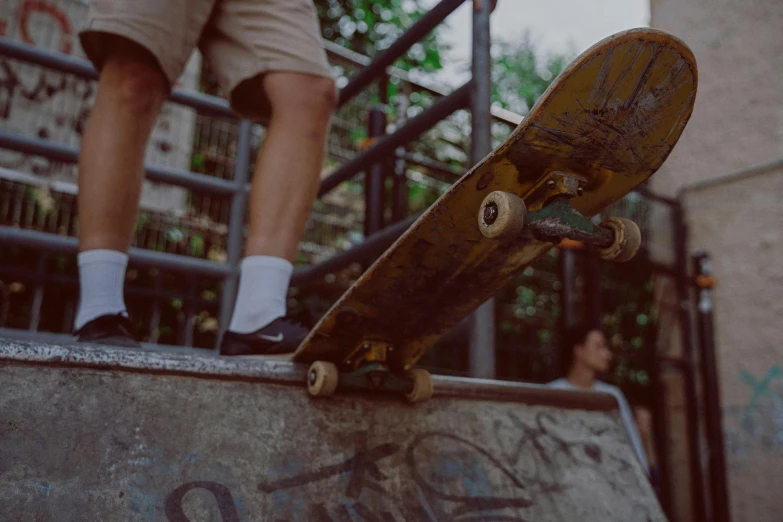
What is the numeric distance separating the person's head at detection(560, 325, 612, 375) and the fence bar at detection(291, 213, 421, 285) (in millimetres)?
1699

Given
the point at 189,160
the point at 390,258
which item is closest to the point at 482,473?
the point at 390,258

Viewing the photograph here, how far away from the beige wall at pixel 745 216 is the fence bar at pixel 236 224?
4169 mm

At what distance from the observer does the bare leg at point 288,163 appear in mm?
1239

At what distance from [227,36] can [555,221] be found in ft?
3.03

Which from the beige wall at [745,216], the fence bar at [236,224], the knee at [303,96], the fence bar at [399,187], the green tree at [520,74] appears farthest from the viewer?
the green tree at [520,74]

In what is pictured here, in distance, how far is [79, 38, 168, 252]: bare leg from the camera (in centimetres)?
117

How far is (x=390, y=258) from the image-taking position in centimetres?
94

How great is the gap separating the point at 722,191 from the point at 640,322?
152 cm

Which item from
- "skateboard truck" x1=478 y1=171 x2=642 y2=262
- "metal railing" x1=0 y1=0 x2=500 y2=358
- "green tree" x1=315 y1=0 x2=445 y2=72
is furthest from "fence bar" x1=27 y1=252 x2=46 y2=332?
"green tree" x1=315 y1=0 x2=445 y2=72

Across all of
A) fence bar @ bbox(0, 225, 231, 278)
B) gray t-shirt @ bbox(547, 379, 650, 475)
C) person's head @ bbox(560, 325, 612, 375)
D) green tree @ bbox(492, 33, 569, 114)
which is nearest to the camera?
gray t-shirt @ bbox(547, 379, 650, 475)

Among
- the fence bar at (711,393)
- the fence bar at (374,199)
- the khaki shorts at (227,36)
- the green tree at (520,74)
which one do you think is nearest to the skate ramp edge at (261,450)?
the khaki shorts at (227,36)

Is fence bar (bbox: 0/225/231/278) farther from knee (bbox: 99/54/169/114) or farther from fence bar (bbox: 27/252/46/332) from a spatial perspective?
knee (bbox: 99/54/169/114)

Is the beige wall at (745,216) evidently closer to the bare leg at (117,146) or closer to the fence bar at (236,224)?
the fence bar at (236,224)

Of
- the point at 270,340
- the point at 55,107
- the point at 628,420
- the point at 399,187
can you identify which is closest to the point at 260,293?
the point at 270,340
